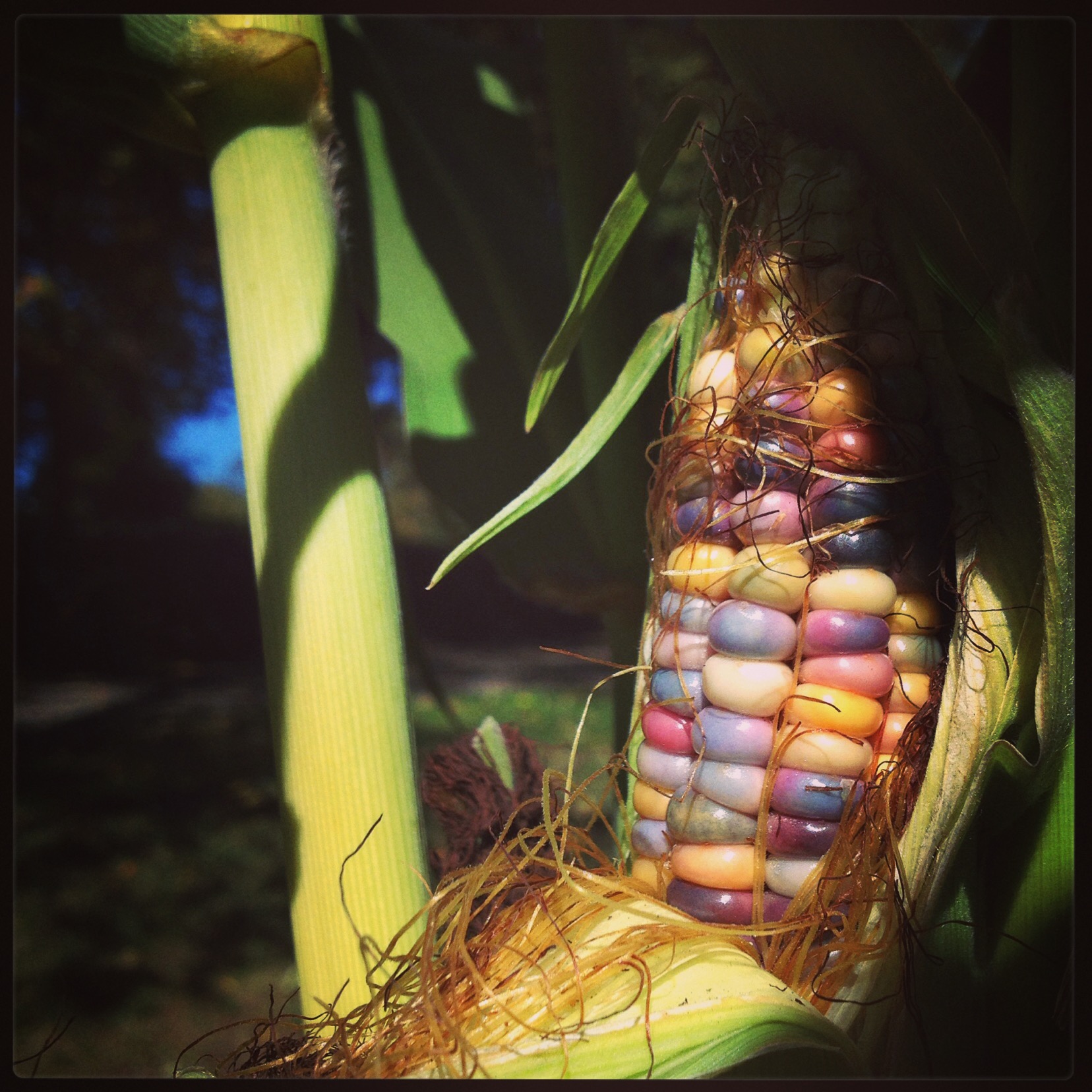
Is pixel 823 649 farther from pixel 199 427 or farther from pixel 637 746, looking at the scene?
pixel 199 427

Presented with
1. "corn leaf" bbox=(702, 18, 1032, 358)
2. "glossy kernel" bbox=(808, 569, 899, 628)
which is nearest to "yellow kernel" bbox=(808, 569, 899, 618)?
"glossy kernel" bbox=(808, 569, 899, 628)

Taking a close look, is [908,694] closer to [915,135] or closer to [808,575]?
[808,575]

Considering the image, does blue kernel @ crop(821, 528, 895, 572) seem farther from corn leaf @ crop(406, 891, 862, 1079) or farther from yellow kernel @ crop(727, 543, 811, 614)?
corn leaf @ crop(406, 891, 862, 1079)

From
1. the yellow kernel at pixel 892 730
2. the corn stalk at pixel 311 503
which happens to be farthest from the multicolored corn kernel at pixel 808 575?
the corn stalk at pixel 311 503

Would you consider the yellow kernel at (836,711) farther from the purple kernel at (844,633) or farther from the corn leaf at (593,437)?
the corn leaf at (593,437)

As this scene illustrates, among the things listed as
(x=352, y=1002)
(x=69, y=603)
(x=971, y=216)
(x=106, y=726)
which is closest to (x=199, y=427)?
(x=69, y=603)

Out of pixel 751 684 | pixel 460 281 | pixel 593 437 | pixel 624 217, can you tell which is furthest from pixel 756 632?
Answer: pixel 460 281
